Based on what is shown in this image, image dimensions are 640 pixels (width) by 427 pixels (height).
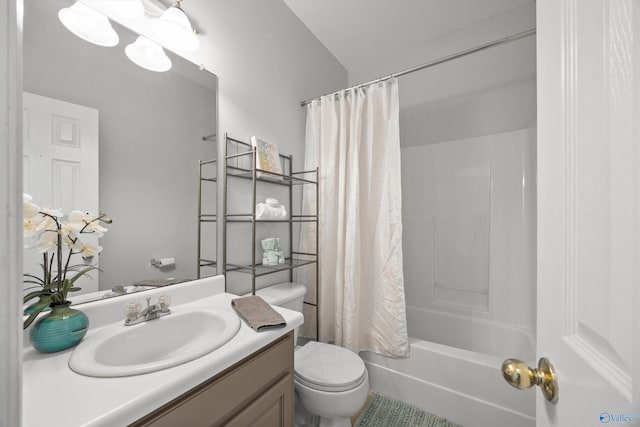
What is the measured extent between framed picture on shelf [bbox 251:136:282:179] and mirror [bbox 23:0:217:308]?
25 centimetres

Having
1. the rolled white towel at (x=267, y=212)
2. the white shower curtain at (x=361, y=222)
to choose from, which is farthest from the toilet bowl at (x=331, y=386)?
the rolled white towel at (x=267, y=212)

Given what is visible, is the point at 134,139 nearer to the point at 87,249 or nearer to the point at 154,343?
the point at 87,249

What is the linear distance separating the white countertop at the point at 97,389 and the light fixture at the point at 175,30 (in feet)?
3.99

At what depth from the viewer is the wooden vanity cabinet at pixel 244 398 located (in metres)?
0.60

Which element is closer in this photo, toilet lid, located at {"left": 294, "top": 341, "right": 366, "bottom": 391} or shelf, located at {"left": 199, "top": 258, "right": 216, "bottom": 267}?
toilet lid, located at {"left": 294, "top": 341, "right": 366, "bottom": 391}

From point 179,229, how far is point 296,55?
1.53 metres

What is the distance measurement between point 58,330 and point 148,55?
3.44 feet

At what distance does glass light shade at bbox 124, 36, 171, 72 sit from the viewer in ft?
3.32

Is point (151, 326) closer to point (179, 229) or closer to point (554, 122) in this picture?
point (179, 229)

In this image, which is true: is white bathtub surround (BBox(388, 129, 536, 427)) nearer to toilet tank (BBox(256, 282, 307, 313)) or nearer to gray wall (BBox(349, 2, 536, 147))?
gray wall (BBox(349, 2, 536, 147))

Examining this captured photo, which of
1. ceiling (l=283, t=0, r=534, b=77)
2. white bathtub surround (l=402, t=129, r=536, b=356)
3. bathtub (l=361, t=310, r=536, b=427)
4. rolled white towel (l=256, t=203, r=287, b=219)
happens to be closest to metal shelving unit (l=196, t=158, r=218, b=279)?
rolled white towel (l=256, t=203, r=287, b=219)

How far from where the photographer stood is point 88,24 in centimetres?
89

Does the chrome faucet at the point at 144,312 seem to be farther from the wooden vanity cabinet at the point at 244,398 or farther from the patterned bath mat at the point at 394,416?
the patterned bath mat at the point at 394,416

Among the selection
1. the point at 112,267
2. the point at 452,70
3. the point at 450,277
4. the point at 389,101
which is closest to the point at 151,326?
the point at 112,267
